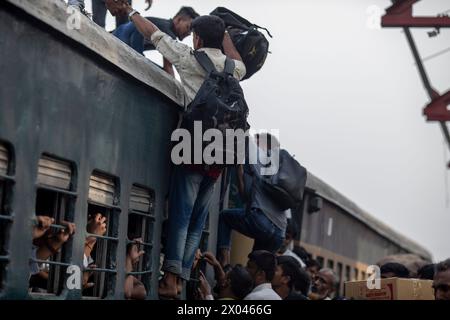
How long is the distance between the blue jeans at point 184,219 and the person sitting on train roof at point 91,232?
0.99 m

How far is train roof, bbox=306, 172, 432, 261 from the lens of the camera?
1669 centimetres

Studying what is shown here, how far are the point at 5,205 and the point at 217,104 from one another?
2639 mm

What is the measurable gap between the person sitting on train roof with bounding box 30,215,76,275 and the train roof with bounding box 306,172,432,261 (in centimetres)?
799

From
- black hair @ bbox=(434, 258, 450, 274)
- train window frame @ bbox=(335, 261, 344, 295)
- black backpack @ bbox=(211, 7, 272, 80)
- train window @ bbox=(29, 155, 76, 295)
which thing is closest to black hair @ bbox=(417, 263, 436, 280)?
black backpack @ bbox=(211, 7, 272, 80)

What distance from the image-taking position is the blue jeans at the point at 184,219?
30.9ft

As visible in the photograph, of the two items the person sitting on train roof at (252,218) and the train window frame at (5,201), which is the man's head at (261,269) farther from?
the train window frame at (5,201)

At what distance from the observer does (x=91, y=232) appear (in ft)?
27.5

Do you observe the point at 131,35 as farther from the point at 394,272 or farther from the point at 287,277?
the point at 394,272

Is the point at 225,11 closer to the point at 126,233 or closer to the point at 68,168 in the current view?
the point at 126,233

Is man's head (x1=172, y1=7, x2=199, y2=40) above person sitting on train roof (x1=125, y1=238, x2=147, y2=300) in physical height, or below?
above

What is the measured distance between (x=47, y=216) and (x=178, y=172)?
211cm

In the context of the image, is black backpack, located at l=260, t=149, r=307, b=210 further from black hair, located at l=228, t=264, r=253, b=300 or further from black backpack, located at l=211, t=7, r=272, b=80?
black hair, located at l=228, t=264, r=253, b=300

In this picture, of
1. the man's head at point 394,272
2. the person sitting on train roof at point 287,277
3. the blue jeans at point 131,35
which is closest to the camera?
the person sitting on train roof at point 287,277

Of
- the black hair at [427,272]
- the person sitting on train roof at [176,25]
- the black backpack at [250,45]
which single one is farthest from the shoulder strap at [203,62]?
the black hair at [427,272]
